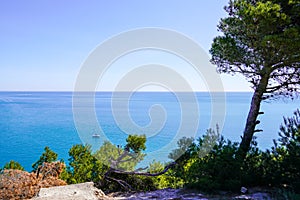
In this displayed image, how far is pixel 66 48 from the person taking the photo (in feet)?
50.8

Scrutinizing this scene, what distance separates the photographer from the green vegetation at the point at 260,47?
13.6ft

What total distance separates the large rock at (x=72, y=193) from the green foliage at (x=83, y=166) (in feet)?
7.29

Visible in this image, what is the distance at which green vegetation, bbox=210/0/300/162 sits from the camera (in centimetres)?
415

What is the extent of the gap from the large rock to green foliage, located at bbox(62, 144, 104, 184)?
2222 millimetres

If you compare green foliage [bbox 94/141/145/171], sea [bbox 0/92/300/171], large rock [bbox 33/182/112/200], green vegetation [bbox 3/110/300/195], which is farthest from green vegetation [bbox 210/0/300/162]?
sea [bbox 0/92/300/171]

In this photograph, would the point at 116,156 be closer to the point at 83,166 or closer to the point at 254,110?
the point at 83,166

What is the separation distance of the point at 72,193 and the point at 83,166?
3.09 m

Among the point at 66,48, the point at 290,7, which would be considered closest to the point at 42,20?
the point at 66,48

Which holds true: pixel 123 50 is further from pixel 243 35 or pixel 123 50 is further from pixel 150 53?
pixel 243 35

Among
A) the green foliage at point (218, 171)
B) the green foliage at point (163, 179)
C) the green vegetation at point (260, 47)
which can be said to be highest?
the green vegetation at point (260, 47)

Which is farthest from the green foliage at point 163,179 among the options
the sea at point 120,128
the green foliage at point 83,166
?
the sea at point 120,128

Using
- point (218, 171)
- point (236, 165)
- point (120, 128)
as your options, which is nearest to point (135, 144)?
point (218, 171)

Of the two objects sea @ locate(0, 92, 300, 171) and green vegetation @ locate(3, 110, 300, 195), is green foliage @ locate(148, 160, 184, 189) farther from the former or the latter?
sea @ locate(0, 92, 300, 171)

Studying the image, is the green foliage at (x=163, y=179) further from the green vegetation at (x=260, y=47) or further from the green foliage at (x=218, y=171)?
the green vegetation at (x=260, y=47)
